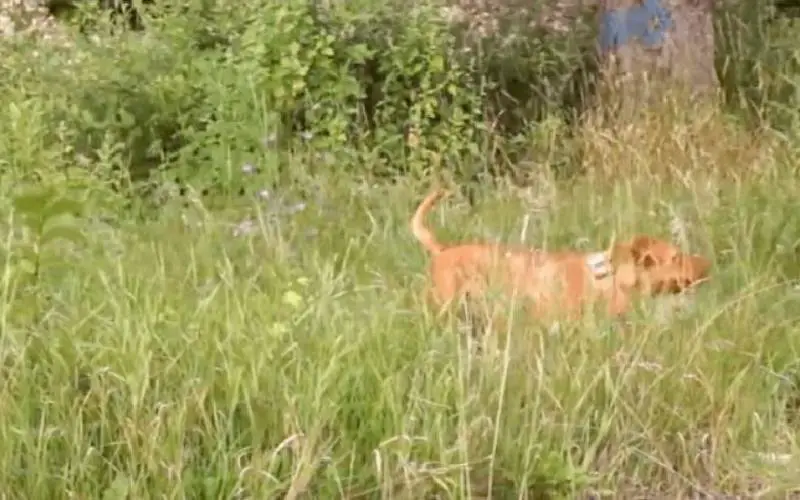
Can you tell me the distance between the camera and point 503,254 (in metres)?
3.09

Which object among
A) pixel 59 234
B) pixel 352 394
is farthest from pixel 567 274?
pixel 59 234

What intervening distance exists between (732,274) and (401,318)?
977mm

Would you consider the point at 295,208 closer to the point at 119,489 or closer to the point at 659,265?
the point at 659,265

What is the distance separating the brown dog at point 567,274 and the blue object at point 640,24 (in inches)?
105

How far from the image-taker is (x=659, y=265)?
311 centimetres

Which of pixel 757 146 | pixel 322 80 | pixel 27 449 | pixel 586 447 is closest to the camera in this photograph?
pixel 27 449

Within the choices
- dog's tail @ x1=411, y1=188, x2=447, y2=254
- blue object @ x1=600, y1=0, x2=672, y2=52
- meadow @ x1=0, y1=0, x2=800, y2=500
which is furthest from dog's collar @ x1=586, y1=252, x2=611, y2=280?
blue object @ x1=600, y1=0, x2=672, y2=52

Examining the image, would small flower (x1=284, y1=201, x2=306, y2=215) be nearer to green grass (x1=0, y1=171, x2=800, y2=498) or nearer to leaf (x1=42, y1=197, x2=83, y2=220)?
green grass (x1=0, y1=171, x2=800, y2=498)

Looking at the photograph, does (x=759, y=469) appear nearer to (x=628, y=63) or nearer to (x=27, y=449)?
(x=27, y=449)

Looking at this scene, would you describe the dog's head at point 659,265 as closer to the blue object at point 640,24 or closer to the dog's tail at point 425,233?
the dog's tail at point 425,233

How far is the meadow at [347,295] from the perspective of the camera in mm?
2283

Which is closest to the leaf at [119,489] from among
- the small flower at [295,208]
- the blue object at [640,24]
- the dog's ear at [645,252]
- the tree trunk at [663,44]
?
the dog's ear at [645,252]

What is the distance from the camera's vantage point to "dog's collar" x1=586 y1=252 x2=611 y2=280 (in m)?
3.11

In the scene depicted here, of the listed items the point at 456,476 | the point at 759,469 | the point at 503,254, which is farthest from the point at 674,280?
the point at 456,476
